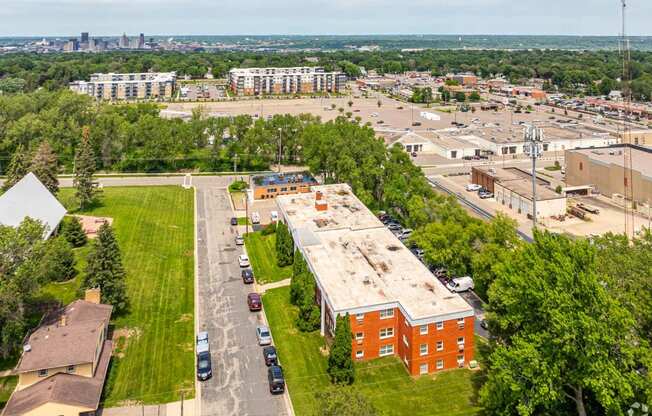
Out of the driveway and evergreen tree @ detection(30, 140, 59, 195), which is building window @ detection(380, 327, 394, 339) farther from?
evergreen tree @ detection(30, 140, 59, 195)

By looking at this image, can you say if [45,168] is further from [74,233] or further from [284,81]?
[284,81]

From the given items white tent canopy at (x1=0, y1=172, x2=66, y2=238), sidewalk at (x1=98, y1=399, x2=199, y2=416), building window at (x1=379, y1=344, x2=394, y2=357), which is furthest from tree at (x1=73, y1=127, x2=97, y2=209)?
building window at (x1=379, y1=344, x2=394, y2=357)

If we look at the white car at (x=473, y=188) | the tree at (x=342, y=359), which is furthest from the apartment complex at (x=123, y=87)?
the tree at (x=342, y=359)

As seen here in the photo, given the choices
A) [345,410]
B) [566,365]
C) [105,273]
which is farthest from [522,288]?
[105,273]

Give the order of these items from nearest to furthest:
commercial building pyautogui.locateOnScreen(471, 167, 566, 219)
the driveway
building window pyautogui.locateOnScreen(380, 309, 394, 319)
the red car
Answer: the driveway
building window pyautogui.locateOnScreen(380, 309, 394, 319)
the red car
commercial building pyautogui.locateOnScreen(471, 167, 566, 219)

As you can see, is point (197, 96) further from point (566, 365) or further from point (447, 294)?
point (566, 365)

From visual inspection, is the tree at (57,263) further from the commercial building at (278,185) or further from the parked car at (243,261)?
the commercial building at (278,185)

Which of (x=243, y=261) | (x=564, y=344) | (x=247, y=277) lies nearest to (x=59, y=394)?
(x=247, y=277)
